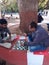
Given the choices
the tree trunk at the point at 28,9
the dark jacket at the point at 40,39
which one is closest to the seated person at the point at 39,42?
the dark jacket at the point at 40,39

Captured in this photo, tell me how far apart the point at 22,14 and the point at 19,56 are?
666 cm

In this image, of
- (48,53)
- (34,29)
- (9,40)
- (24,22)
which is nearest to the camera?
(48,53)

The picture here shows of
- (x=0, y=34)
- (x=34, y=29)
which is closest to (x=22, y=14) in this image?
(x=0, y=34)

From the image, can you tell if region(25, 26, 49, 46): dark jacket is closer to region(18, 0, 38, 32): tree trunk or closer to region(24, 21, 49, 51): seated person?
region(24, 21, 49, 51): seated person

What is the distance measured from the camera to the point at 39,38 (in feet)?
15.6

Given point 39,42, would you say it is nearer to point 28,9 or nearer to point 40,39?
point 40,39

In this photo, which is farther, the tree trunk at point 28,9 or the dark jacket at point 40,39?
the tree trunk at point 28,9

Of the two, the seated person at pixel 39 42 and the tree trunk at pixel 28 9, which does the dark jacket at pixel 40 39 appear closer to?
the seated person at pixel 39 42

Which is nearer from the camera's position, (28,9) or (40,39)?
(40,39)

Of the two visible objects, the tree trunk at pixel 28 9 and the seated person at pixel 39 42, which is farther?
the tree trunk at pixel 28 9

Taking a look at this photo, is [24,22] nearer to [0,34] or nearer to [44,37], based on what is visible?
[0,34]

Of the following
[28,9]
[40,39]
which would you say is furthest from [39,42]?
[28,9]

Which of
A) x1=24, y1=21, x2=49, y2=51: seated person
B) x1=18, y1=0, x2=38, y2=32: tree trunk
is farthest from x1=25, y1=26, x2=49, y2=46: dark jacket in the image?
x1=18, y1=0, x2=38, y2=32: tree trunk

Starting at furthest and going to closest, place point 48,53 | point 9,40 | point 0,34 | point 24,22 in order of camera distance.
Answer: point 24,22 → point 0,34 → point 9,40 → point 48,53
